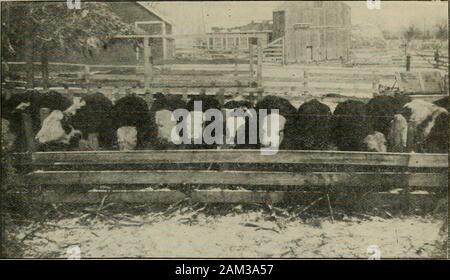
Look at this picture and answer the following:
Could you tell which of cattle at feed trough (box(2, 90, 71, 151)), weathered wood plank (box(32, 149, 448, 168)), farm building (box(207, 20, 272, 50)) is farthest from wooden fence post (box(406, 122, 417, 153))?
cattle at feed trough (box(2, 90, 71, 151))

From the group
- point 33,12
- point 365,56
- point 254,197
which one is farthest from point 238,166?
point 33,12

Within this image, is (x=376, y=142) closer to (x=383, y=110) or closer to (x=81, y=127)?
(x=383, y=110)

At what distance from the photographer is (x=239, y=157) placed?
15.8 ft

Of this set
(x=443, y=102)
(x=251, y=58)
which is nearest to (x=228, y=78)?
(x=251, y=58)

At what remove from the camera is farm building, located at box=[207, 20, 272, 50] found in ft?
16.2

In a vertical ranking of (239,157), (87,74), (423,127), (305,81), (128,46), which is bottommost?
(239,157)

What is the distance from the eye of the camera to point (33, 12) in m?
4.85

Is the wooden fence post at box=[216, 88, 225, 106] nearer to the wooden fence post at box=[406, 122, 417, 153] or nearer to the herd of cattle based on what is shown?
the herd of cattle

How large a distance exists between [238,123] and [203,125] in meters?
0.41

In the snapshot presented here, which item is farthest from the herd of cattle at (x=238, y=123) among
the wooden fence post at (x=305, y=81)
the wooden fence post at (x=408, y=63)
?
the wooden fence post at (x=305, y=81)

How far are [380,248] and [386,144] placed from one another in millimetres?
1184

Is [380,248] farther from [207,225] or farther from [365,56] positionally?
[365,56]

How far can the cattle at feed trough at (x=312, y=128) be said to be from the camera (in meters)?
4.88
